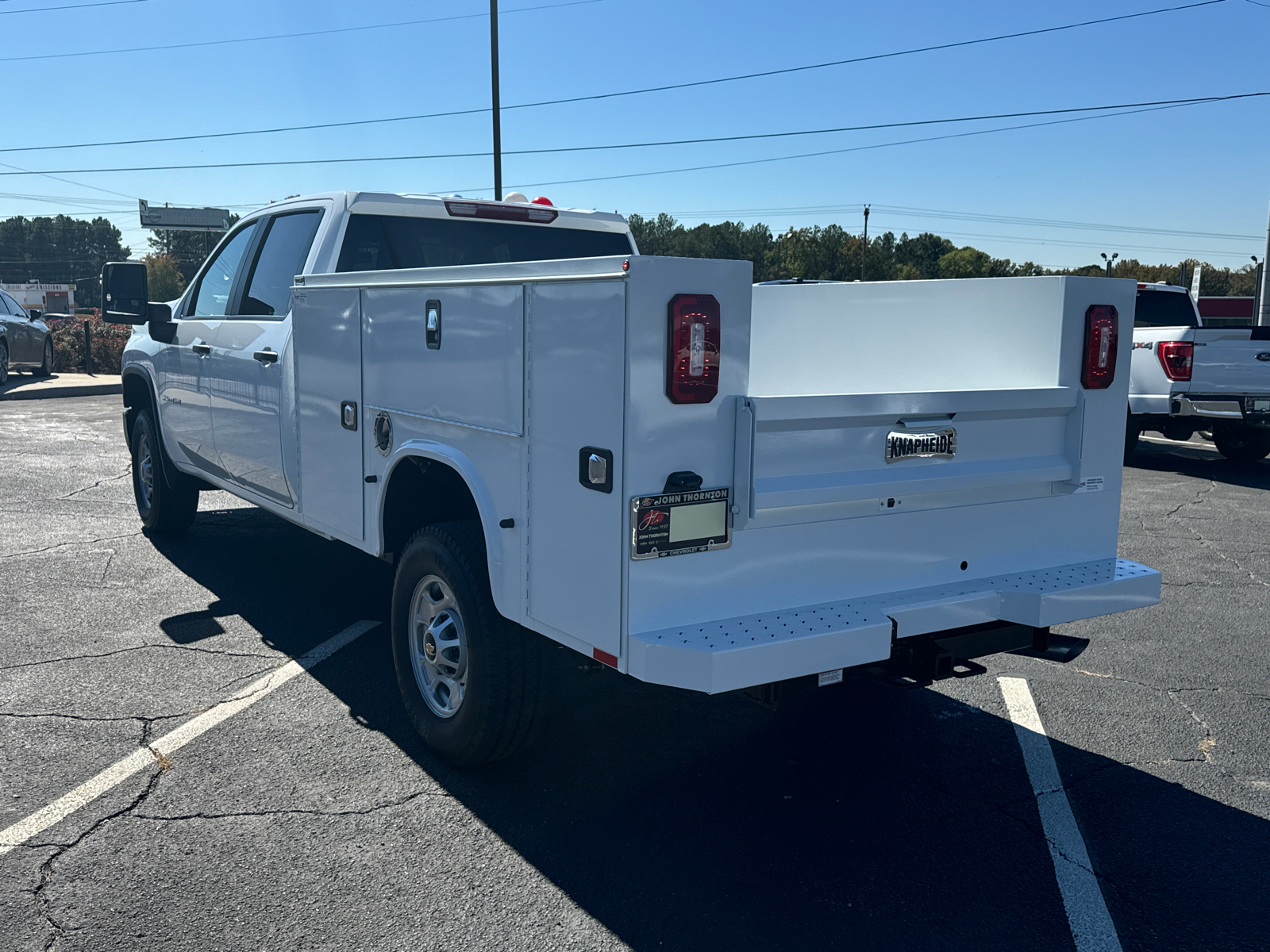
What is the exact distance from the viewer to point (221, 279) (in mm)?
6465

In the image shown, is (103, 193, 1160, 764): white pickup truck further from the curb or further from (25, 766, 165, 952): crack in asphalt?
the curb

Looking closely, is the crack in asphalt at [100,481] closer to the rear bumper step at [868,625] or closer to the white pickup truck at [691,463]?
the white pickup truck at [691,463]

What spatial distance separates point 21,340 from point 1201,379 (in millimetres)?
20799

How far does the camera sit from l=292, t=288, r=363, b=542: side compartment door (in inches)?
178

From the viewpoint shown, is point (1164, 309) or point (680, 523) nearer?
point (680, 523)

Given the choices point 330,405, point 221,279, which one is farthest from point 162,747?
point 221,279

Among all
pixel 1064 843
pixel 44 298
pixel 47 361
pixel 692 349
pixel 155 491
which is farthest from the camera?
pixel 44 298

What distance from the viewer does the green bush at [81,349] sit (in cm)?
2416

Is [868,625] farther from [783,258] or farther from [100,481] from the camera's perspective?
[783,258]

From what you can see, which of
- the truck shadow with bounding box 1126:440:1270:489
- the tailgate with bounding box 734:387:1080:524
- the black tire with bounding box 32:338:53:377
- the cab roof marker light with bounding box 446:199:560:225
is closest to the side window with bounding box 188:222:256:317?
the cab roof marker light with bounding box 446:199:560:225

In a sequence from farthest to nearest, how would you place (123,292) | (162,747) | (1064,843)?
(123,292), (162,747), (1064,843)

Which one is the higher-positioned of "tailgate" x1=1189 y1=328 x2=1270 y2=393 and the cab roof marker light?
the cab roof marker light

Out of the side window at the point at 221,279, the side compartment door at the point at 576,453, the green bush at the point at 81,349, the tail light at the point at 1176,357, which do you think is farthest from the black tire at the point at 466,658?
the green bush at the point at 81,349

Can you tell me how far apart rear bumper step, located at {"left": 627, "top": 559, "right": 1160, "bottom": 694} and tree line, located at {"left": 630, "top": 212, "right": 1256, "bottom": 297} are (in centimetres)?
8497
